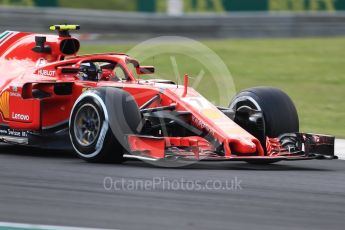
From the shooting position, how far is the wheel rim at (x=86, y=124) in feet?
33.9

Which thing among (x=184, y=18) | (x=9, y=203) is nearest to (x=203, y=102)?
(x=9, y=203)

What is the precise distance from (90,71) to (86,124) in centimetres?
109

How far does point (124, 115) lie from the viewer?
1008 cm

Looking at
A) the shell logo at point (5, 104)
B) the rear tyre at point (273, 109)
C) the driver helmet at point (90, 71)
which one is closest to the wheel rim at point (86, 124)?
the driver helmet at point (90, 71)

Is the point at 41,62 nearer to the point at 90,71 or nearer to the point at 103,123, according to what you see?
the point at 90,71

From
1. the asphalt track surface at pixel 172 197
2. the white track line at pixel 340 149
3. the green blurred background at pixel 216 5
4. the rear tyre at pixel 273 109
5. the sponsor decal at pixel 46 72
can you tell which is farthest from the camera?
the green blurred background at pixel 216 5

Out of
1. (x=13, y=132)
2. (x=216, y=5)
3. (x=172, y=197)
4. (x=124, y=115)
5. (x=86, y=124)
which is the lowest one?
(x=172, y=197)

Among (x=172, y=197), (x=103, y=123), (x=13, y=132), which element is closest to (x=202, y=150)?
(x=103, y=123)

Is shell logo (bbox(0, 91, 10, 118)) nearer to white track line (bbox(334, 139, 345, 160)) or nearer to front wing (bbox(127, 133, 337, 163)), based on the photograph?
front wing (bbox(127, 133, 337, 163))

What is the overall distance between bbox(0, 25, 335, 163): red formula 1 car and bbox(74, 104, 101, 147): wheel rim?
0.01 metres

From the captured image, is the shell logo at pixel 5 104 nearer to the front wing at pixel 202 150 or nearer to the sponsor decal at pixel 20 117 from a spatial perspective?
the sponsor decal at pixel 20 117

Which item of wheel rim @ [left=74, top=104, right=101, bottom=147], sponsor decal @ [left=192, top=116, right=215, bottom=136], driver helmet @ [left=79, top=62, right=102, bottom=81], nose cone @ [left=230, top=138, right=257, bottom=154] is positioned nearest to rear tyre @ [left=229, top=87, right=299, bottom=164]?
nose cone @ [left=230, top=138, right=257, bottom=154]

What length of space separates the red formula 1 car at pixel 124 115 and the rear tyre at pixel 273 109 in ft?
0.04

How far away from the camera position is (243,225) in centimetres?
717
